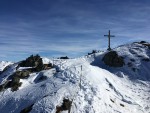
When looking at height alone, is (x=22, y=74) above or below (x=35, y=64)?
below

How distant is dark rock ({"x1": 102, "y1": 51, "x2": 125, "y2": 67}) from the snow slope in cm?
144

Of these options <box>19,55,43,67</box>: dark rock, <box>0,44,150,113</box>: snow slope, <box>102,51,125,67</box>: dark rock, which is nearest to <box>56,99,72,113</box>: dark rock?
<box>0,44,150,113</box>: snow slope

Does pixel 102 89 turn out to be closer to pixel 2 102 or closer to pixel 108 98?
pixel 108 98

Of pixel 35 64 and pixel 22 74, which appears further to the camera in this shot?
pixel 35 64

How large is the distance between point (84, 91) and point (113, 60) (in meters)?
14.8

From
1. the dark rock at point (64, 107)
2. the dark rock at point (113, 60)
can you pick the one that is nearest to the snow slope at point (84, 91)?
the dark rock at point (64, 107)

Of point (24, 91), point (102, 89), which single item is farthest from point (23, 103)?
point (102, 89)

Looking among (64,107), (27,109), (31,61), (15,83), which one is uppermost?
(31,61)

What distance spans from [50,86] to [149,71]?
62.7 feet

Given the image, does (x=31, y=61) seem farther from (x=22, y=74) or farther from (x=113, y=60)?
(x=113, y=60)

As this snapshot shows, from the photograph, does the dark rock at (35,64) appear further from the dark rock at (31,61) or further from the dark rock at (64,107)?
the dark rock at (64,107)

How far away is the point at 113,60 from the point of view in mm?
47188

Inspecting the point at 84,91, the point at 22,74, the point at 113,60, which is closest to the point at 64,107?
the point at 84,91

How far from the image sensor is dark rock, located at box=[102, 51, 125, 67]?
4692cm
